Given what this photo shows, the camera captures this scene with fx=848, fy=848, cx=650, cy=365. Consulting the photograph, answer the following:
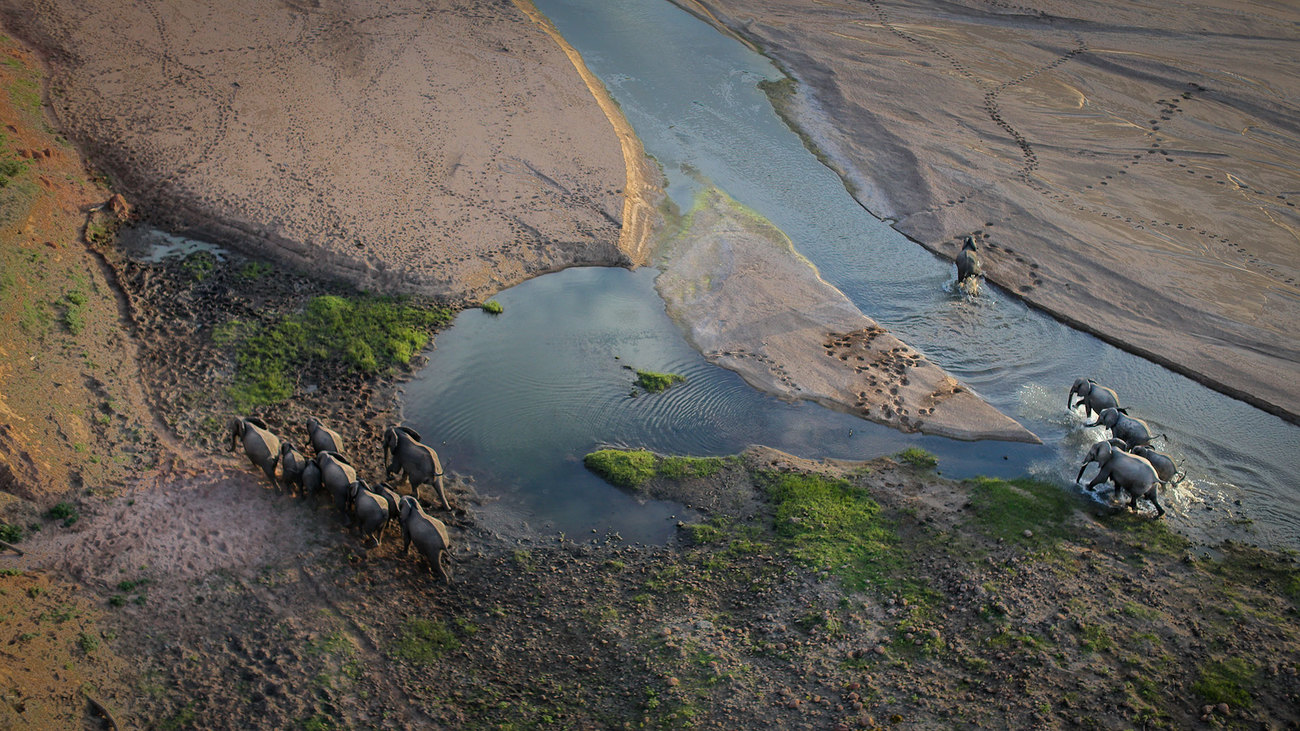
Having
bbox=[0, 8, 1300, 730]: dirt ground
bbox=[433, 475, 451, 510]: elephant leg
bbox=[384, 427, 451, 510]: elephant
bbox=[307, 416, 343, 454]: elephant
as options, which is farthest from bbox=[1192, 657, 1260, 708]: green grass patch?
bbox=[307, 416, 343, 454]: elephant

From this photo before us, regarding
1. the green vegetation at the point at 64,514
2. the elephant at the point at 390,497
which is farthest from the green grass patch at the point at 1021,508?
the green vegetation at the point at 64,514

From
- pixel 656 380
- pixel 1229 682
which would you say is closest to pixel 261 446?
pixel 656 380

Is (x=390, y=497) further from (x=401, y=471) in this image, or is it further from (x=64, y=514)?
(x=64, y=514)

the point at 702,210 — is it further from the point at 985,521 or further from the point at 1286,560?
the point at 1286,560

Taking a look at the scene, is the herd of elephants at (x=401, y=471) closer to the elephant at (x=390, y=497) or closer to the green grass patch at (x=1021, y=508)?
the elephant at (x=390, y=497)

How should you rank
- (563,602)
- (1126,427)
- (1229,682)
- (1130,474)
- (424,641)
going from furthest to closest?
(1126,427) → (1130,474) → (563,602) → (424,641) → (1229,682)

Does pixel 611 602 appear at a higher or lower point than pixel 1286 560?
lower

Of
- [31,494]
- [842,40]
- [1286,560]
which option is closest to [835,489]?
[1286,560]
